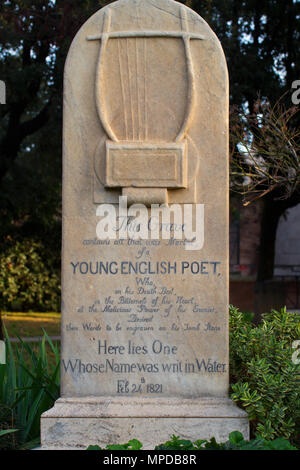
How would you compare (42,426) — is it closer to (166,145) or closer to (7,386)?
(7,386)

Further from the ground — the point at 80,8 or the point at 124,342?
the point at 80,8

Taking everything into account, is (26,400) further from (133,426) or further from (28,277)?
(28,277)

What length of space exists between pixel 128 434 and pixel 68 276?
1.15 metres

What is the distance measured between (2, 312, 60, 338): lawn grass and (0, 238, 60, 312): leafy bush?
384mm

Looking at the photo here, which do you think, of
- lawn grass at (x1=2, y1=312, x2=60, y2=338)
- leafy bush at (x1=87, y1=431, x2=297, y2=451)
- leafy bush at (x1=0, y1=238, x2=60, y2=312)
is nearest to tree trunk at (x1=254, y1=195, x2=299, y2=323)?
lawn grass at (x1=2, y1=312, x2=60, y2=338)

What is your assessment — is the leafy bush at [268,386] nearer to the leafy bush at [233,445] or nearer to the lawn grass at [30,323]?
the leafy bush at [233,445]

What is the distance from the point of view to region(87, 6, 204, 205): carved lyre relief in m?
3.97

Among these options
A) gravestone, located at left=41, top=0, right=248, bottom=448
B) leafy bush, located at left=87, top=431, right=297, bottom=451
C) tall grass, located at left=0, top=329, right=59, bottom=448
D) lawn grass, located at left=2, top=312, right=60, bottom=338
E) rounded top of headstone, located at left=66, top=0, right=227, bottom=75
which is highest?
rounded top of headstone, located at left=66, top=0, right=227, bottom=75

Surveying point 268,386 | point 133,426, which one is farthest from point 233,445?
point 133,426

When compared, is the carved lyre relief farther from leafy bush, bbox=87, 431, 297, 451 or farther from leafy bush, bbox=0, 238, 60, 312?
leafy bush, bbox=0, 238, 60, 312

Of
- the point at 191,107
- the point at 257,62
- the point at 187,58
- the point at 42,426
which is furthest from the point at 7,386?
the point at 257,62

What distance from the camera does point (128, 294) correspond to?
401cm

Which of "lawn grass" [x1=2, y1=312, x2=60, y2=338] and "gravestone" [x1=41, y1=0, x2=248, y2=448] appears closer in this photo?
"gravestone" [x1=41, y1=0, x2=248, y2=448]

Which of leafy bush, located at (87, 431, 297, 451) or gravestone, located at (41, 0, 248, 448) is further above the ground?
gravestone, located at (41, 0, 248, 448)
